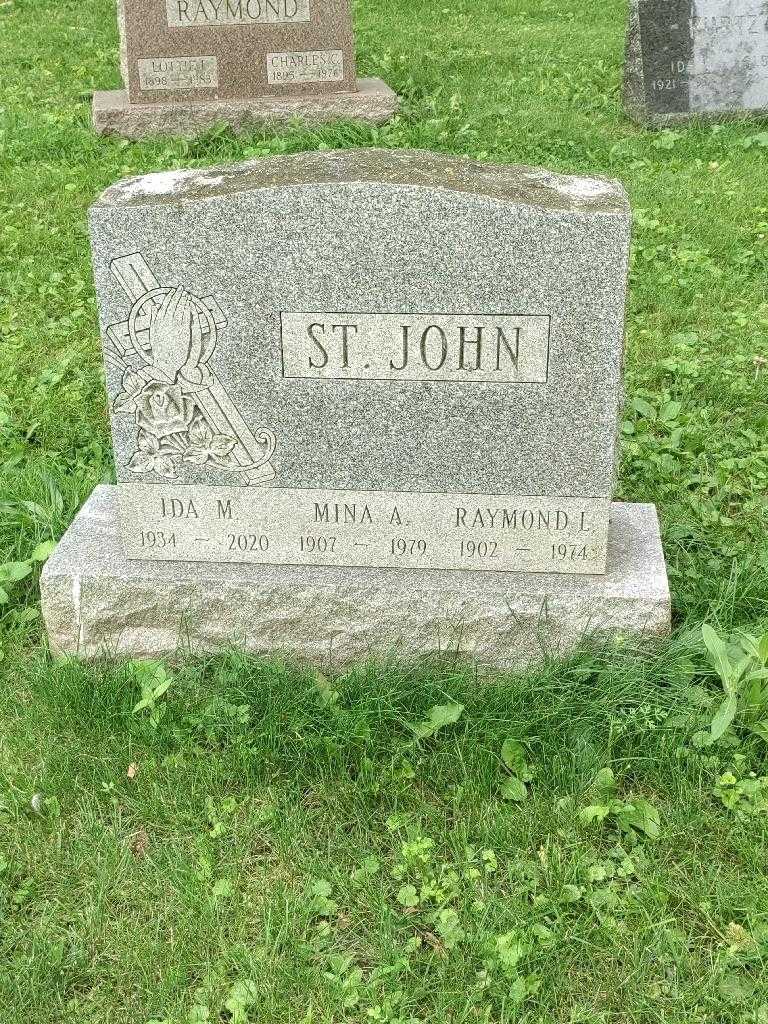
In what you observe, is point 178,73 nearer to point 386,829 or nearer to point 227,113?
point 227,113

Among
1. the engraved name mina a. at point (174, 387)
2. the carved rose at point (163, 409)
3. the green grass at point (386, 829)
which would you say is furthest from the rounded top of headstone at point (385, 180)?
the green grass at point (386, 829)

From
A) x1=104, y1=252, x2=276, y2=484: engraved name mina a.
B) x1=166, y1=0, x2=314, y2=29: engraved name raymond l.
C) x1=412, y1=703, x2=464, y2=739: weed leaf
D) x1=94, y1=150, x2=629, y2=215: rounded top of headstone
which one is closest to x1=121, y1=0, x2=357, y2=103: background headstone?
x1=166, y1=0, x2=314, y2=29: engraved name raymond l.

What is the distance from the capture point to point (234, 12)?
24.6ft

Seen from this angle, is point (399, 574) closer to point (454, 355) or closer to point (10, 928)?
point (454, 355)

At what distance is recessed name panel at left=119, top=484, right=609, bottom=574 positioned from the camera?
3.16 meters

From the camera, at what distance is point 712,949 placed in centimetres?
246

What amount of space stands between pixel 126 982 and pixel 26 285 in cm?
425

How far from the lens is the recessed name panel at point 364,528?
316cm

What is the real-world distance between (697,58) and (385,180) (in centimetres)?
564

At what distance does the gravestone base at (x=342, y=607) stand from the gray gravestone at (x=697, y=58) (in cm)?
530

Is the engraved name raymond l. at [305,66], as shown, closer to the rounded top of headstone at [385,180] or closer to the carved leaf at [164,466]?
the rounded top of headstone at [385,180]

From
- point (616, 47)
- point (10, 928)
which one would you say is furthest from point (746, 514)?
point (616, 47)

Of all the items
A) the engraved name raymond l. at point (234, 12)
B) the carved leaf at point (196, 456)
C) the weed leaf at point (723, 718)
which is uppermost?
the engraved name raymond l. at point (234, 12)

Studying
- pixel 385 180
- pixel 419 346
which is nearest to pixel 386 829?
pixel 419 346
